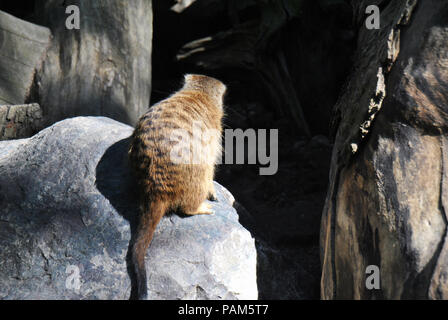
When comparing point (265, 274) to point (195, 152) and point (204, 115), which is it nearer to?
point (195, 152)

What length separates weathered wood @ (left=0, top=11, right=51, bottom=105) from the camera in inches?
147

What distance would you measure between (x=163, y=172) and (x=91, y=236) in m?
0.50

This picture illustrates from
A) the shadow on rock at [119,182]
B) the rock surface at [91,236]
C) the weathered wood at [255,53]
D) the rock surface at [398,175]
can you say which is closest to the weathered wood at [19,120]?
the rock surface at [91,236]

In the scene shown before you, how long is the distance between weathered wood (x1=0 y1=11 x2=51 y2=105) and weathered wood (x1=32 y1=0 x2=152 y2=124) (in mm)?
93

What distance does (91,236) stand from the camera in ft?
7.77

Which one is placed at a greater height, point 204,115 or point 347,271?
point 204,115

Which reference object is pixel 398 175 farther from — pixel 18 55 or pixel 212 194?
pixel 18 55

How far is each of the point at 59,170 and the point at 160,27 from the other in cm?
261

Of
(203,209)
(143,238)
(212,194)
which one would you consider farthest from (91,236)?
(212,194)

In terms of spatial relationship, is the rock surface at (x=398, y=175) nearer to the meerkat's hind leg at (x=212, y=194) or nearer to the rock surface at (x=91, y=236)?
the rock surface at (x=91, y=236)

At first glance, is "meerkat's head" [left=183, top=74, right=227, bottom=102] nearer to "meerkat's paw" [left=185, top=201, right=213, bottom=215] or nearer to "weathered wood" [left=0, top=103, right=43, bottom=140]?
"meerkat's paw" [left=185, top=201, right=213, bottom=215]

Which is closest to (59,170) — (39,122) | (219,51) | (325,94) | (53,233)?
(53,233)

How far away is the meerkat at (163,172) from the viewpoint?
7.36ft

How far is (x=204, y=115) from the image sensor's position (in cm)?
281
